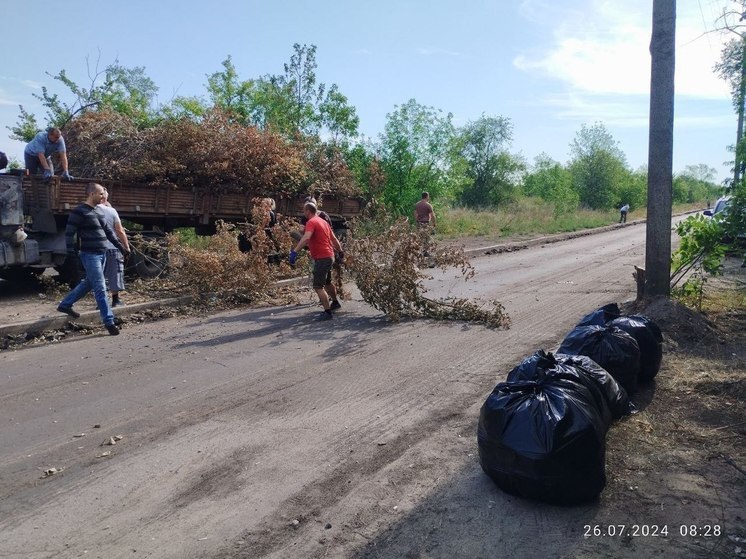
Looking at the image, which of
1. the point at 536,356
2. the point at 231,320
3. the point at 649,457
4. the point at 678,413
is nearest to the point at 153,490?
the point at 536,356

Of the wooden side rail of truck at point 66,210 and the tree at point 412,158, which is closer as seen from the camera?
the wooden side rail of truck at point 66,210

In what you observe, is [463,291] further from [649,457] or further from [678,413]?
[649,457]

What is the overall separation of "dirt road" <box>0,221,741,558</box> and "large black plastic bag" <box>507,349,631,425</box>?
679 millimetres

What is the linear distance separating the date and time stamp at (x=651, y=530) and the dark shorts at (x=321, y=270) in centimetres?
656

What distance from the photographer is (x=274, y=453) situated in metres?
4.64

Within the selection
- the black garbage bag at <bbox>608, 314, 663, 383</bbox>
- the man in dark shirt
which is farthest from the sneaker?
the black garbage bag at <bbox>608, 314, 663, 383</bbox>

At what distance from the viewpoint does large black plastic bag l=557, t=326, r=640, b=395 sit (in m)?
5.43

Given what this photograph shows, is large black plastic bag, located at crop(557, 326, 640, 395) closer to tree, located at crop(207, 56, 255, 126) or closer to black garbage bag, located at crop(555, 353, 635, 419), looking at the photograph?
black garbage bag, located at crop(555, 353, 635, 419)

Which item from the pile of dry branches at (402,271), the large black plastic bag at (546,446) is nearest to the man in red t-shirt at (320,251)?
the pile of dry branches at (402,271)

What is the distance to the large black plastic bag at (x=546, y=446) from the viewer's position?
369cm

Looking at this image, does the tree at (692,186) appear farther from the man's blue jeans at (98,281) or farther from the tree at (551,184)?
the man's blue jeans at (98,281)

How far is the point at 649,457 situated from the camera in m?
4.41

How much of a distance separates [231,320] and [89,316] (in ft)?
6.42

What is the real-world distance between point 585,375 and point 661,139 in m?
4.87
